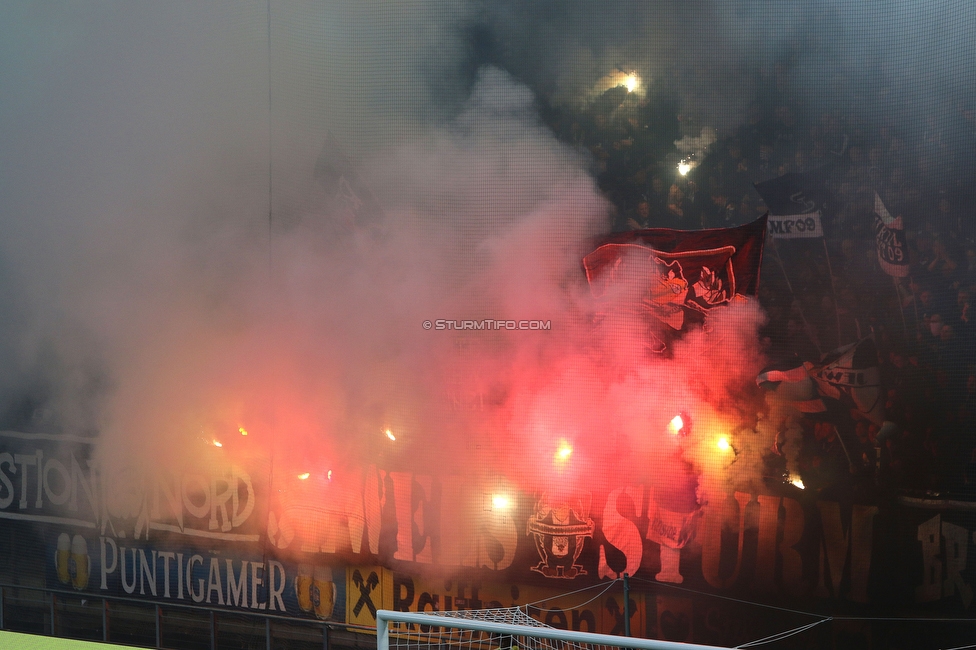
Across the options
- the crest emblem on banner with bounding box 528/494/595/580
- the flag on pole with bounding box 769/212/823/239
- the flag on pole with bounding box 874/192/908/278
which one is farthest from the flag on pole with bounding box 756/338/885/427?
the crest emblem on banner with bounding box 528/494/595/580

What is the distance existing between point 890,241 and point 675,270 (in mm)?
939

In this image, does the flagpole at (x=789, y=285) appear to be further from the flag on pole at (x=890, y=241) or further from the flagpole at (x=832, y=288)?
the flag on pole at (x=890, y=241)

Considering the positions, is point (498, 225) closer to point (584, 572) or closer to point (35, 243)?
point (584, 572)

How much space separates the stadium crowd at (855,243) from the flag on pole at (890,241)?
27 millimetres

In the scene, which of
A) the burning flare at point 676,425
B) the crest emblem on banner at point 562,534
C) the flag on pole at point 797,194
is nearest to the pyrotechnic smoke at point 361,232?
the burning flare at point 676,425

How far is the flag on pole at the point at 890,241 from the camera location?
132 inches

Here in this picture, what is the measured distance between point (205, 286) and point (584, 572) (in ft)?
8.06

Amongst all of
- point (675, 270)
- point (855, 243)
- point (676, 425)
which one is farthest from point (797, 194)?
point (676, 425)

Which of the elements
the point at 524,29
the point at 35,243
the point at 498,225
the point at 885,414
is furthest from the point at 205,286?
the point at 885,414

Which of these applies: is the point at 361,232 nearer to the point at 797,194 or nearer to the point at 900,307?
the point at 797,194

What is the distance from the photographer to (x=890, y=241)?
11.0 feet

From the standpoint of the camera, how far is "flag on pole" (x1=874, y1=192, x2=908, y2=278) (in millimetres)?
3342

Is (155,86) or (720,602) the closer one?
(720,602)

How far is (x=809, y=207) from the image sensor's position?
3420 millimetres
